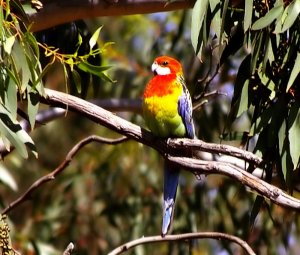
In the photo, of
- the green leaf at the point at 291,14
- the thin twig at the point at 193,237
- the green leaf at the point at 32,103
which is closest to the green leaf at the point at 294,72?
the green leaf at the point at 291,14

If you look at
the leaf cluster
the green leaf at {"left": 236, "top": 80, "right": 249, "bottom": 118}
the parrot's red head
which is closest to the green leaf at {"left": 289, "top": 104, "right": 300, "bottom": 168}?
→ the leaf cluster

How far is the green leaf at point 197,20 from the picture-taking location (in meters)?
2.96

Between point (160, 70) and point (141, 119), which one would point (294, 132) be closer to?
point (160, 70)

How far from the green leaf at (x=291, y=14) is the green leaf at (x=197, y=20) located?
28 centimetres

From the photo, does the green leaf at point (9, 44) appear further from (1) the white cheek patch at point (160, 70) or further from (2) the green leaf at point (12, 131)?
(1) the white cheek patch at point (160, 70)

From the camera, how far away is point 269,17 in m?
2.88

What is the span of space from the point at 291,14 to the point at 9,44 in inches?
34.1

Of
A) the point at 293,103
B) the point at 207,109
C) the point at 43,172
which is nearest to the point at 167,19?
the point at 207,109

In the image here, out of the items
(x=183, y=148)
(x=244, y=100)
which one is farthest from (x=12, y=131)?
(x=244, y=100)

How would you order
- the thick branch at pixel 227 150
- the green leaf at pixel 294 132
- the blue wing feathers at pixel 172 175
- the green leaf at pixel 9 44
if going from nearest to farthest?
1. the green leaf at pixel 9 44
2. the thick branch at pixel 227 150
3. the green leaf at pixel 294 132
4. the blue wing feathers at pixel 172 175

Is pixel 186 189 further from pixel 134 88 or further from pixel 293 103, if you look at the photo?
pixel 293 103

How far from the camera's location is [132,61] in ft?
20.3

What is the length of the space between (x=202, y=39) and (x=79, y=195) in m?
3.32

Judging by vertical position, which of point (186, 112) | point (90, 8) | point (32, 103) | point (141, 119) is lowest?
point (141, 119)
